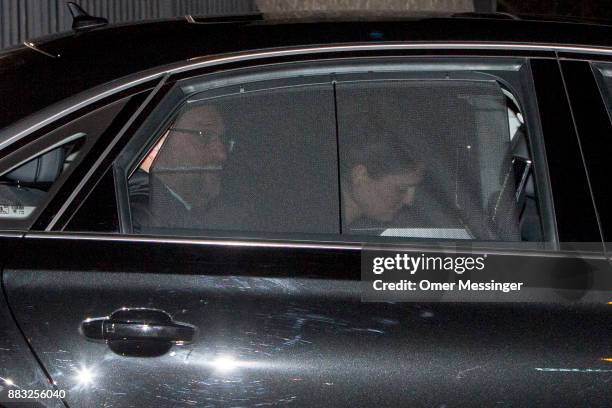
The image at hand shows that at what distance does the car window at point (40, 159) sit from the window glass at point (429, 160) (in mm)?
556

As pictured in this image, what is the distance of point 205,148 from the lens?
2225 millimetres

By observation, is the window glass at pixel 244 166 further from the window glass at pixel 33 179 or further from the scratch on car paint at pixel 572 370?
the scratch on car paint at pixel 572 370

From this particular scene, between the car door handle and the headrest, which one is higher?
the headrest

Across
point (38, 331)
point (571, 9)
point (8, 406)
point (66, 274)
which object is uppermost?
point (571, 9)

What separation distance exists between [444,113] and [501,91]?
0.50 feet

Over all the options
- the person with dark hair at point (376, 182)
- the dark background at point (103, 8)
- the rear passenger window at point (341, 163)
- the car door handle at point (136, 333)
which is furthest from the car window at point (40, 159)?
the dark background at point (103, 8)

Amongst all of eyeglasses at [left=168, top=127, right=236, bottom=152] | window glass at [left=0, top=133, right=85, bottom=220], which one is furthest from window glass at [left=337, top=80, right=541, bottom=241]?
window glass at [left=0, top=133, right=85, bottom=220]

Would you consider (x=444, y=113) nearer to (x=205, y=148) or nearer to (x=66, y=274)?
(x=205, y=148)

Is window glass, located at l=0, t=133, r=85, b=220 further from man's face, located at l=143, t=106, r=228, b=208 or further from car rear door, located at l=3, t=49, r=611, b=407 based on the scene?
man's face, located at l=143, t=106, r=228, b=208

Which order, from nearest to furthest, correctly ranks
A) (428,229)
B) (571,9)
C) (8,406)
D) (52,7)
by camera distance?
(8,406) → (428,229) → (52,7) → (571,9)

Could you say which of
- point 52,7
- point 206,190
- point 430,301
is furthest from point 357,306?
point 52,7

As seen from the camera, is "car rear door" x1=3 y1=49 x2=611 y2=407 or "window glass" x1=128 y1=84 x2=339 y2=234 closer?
"car rear door" x1=3 y1=49 x2=611 y2=407

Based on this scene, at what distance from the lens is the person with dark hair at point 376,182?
7.17 ft

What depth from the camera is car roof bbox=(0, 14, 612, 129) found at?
2.19 metres
